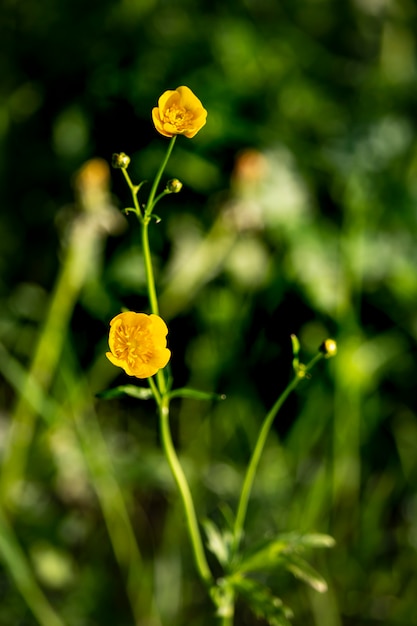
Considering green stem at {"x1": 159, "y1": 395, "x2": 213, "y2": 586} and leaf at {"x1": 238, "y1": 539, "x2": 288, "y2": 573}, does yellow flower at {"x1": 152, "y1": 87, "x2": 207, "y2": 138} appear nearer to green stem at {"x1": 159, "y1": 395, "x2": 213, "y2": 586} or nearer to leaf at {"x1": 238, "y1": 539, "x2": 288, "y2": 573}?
green stem at {"x1": 159, "y1": 395, "x2": 213, "y2": 586}

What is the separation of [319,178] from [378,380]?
2.02 ft

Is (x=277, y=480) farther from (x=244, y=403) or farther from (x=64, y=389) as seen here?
(x=64, y=389)

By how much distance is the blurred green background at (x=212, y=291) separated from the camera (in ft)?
5.49

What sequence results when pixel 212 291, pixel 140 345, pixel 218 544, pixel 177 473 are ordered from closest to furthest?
pixel 140 345 → pixel 177 473 → pixel 218 544 → pixel 212 291

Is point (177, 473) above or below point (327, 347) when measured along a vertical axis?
below

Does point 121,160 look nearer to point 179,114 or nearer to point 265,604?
point 179,114

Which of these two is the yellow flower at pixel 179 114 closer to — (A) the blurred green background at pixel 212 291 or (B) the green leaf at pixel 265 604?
(B) the green leaf at pixel 265 604

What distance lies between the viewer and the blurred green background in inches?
65.9

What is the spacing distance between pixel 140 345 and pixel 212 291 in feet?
3.55

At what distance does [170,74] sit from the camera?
213 centimetres

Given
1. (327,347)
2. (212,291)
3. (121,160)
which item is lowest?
(212,291)

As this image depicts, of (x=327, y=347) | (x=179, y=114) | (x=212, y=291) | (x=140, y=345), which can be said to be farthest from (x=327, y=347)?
(x=212, y=291)

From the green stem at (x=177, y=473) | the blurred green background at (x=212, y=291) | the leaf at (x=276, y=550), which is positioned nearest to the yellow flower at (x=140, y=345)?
the green stem at (x=177, y=473)

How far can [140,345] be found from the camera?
90 centimetres
